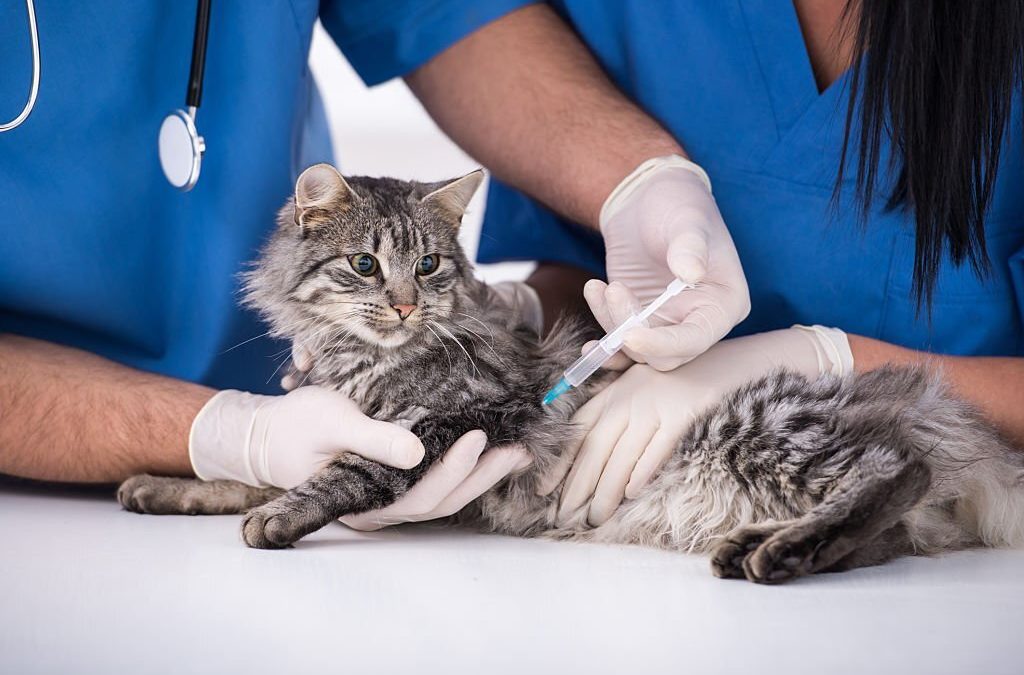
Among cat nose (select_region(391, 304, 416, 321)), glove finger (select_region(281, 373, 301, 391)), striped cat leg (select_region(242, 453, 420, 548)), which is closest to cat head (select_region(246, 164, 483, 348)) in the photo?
cat nose (select_region(391, 304, 416, 321))

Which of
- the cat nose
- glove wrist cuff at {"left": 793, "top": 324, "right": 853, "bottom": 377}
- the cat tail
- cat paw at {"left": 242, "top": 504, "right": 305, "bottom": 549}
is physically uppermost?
the cat nose

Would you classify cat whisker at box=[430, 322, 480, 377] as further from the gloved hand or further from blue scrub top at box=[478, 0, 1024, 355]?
blue scrub top at box=[478, 0, 1024, 355]

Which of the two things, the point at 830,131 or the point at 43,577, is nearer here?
the point at 43,577

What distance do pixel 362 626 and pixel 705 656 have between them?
1.32 ft

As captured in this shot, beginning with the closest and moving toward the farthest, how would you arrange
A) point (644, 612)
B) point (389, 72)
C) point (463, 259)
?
point (644, 612) < point (463, 259) < point (389, 72)

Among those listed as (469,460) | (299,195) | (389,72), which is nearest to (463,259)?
(299,195)

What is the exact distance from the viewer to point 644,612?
1.12m

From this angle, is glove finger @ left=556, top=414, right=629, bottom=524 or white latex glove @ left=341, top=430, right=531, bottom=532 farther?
glove finger @ left=556, top=414, right=629, bottom=524

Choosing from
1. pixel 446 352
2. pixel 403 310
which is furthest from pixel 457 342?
pixel 403 310

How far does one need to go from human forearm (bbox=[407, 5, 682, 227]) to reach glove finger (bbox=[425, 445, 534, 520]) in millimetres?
693

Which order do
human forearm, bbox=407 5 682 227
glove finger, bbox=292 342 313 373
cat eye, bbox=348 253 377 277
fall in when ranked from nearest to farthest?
1. cat eye, bbox=348 253 377 277
2. glove finger, bbox=292 342 313 373
3. human forearm, bbox=407 5 682 227

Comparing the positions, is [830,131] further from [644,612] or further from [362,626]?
[362,626]

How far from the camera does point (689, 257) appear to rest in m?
1.52

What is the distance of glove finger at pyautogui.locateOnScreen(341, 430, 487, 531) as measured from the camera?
4.83 feet
